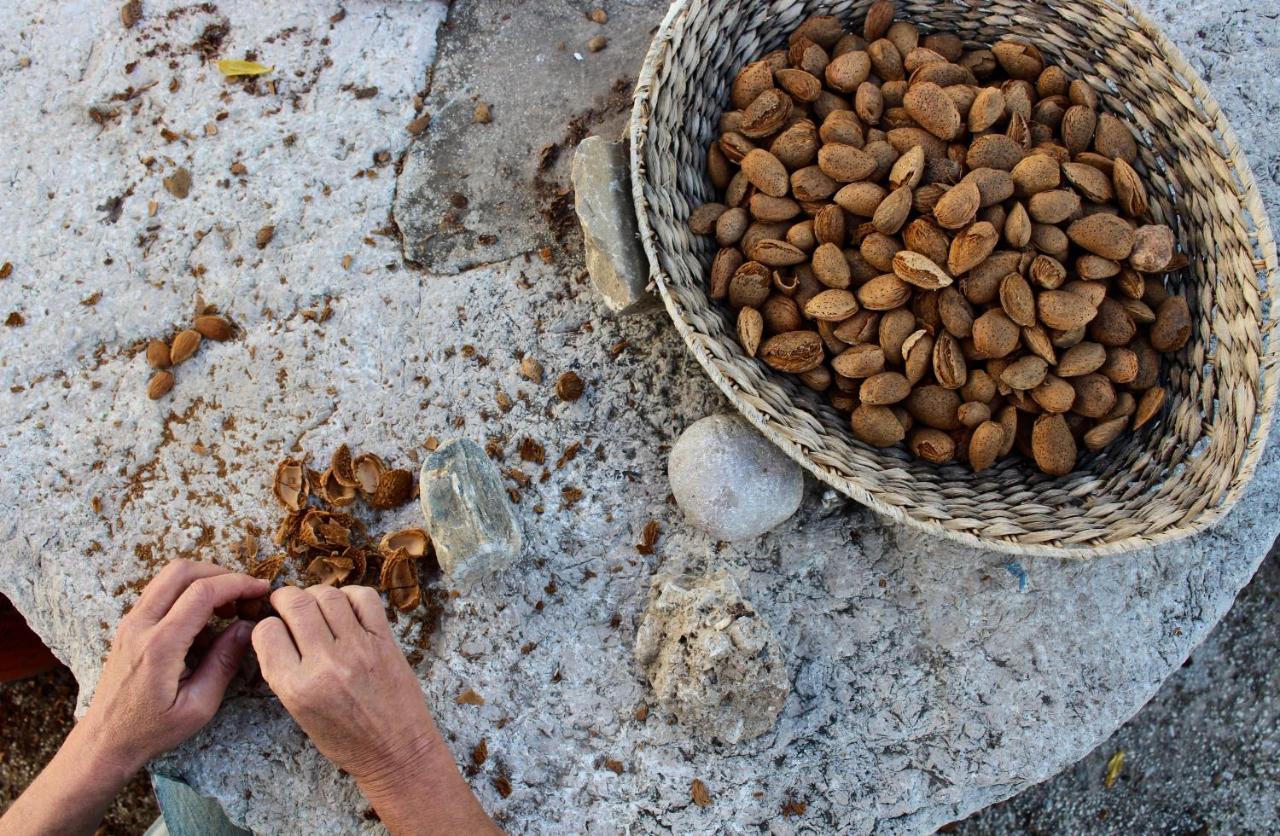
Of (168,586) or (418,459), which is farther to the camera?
(418,459)

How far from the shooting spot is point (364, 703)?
5.61 feet

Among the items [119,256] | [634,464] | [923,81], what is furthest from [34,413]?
[923,81]

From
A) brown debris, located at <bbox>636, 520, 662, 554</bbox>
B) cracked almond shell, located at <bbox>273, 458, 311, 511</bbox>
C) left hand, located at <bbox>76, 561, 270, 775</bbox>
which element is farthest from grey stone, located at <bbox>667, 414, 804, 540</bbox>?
left hand, located at <bbox>76, 561, 270, 775</bbox>

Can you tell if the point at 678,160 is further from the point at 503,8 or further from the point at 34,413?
the point at 34,413

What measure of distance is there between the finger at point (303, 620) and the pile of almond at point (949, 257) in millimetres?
956

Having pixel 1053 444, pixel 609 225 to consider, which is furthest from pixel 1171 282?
pixel 609 225

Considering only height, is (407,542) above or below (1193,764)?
above

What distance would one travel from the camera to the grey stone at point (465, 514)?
176 centimetres

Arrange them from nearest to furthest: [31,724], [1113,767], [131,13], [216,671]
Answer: [216,671]
[131,13]
[1113,767]
[31,724]

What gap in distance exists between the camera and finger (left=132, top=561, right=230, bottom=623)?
1779 mm

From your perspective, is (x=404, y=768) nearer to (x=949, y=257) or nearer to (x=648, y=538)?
(x=648, y=538)

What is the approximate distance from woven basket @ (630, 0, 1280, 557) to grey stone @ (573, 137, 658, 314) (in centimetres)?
10

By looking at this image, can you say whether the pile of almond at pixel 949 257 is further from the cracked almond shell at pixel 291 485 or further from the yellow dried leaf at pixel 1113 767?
the yellow dried leaf at pixel 1113 767

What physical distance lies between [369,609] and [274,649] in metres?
0.18
